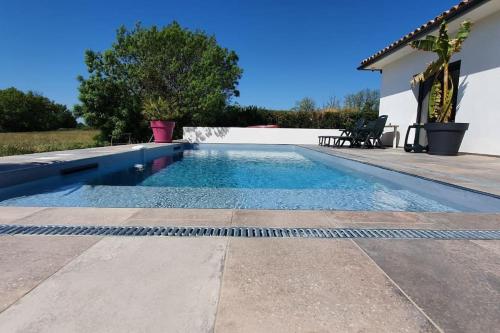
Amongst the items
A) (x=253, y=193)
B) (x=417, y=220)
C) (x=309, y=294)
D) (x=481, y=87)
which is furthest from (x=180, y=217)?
(x=481, y=87)

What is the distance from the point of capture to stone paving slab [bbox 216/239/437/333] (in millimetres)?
1202

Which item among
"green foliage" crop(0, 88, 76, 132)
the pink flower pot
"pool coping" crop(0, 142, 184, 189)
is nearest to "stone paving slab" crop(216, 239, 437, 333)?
"pool coping" crop(0, 142, 184, 189)

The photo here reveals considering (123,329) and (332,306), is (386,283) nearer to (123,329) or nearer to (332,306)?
(332,306)

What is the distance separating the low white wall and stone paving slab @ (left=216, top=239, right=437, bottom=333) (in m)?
13.5

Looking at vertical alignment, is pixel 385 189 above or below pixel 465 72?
below

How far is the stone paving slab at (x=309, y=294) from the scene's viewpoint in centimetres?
120

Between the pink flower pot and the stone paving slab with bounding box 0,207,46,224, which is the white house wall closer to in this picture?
the stone paving slab with bounding box 0,207,46,224

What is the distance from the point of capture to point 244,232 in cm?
230

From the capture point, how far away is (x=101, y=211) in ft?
9.19

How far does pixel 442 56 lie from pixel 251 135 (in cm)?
944

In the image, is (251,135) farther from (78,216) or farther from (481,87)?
(78,216)

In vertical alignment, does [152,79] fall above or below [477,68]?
above

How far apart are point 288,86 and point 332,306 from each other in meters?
27.0

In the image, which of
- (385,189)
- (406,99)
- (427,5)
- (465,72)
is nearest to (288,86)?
(427,5)
